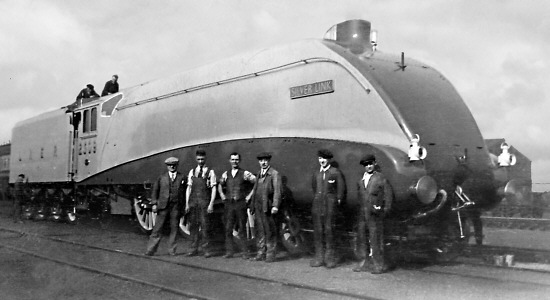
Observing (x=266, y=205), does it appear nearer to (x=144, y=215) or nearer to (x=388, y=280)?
(x=388, y=280)

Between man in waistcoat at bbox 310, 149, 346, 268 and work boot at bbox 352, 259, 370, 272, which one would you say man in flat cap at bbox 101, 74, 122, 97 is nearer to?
man in waistcoat at bbox 310, 149, 346, 268

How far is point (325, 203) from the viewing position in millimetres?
7242

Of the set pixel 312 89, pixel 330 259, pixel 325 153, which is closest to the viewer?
pixel 325 153

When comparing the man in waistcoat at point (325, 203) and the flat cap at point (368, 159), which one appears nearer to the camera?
the flat cap at point (368, 159)

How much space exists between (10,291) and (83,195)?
26.0ft

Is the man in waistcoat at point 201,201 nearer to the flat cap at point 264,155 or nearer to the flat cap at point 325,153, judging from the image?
the flat cap at point 264,155

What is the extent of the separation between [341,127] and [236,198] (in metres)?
2.01

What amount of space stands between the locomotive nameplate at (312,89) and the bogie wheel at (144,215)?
436 cm

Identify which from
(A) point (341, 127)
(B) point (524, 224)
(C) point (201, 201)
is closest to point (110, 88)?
(C) point (201, 201)

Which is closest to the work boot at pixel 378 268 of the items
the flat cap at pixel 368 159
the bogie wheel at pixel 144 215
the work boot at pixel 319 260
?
the work boot at pixel 319 260

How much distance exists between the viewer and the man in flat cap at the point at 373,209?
263 inches

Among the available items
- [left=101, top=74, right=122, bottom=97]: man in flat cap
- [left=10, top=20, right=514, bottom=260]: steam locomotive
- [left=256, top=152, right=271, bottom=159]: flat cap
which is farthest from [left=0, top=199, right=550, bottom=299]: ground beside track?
[left=101, top=74, right=122, bottom=97]: man in flat cap

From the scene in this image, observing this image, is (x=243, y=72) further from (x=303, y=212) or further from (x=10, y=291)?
(x=10, y=291)

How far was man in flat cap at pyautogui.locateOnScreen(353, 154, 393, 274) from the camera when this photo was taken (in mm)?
6672
